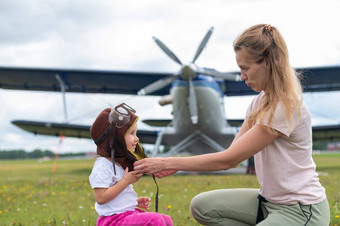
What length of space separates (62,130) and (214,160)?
15072mm

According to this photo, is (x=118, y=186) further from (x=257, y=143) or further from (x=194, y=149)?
(x=194, y=149)

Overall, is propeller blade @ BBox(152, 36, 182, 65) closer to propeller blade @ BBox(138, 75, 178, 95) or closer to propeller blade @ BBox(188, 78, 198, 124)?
propeller blade @ BBox(138, 75, 178, 95)

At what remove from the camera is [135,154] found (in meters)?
2.40

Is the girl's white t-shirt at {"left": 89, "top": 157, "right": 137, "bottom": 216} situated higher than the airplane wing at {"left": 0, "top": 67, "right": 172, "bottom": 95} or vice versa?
the girl's white t-shirt at {"left": 89, "top": 157, "right": 137, "bottom": 216}

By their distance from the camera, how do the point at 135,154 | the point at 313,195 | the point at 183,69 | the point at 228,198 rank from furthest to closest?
the point at 183,69, the point at 228,198, the point at 135,154, the point at 313,195

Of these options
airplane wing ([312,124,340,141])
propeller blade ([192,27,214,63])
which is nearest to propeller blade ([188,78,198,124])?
propeller blade ([192,27,214,63])

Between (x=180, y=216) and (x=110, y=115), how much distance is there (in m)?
2.08

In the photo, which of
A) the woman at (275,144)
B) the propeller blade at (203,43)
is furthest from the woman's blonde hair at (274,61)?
the propeller blade at (203,43)

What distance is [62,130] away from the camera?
1633 centimetres

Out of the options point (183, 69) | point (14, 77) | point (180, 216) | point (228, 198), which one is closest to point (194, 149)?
point (183, 69)

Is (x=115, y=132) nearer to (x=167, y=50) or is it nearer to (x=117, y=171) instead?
(x=117, y=171)

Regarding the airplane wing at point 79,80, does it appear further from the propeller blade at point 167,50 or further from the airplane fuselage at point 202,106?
the airplane fuselage at point 202,106

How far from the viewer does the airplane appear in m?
13.0

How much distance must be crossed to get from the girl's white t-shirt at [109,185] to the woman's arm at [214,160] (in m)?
0.19
